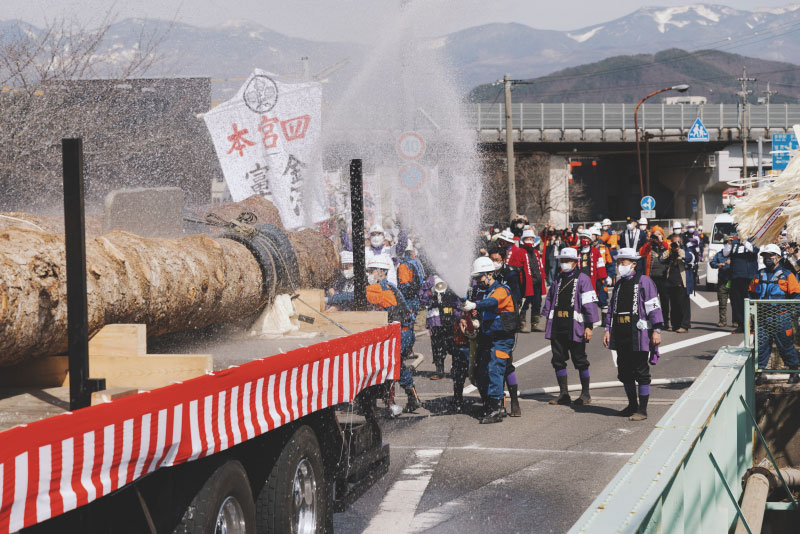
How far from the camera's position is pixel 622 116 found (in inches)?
2741

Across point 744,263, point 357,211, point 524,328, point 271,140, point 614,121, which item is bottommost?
point 524,328

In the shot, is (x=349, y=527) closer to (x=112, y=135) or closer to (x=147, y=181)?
(x=112, y=135)

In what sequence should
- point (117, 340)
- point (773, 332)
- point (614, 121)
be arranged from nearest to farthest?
point (117, 340) → point (773, 332) → point (614, 121)

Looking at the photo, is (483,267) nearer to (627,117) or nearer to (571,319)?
(571,319)

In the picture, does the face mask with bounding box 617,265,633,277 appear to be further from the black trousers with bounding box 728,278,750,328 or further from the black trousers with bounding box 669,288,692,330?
the black trousers with bounding box 669,288,692,330

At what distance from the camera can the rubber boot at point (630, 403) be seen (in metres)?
11.3

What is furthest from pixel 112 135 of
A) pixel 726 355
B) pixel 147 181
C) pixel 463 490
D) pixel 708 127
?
pixel 708 127

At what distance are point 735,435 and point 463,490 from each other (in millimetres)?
2362

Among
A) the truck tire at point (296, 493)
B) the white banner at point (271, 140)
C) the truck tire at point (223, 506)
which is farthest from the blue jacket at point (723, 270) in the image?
the truck tire at point (223, 506)

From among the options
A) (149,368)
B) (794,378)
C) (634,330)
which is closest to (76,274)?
(149,368)

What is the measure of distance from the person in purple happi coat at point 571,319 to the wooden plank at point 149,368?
7.81m

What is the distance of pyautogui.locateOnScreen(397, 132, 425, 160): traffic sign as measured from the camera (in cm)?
1783

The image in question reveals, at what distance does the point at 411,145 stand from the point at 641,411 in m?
8.10

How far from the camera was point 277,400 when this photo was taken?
17.8 feet
